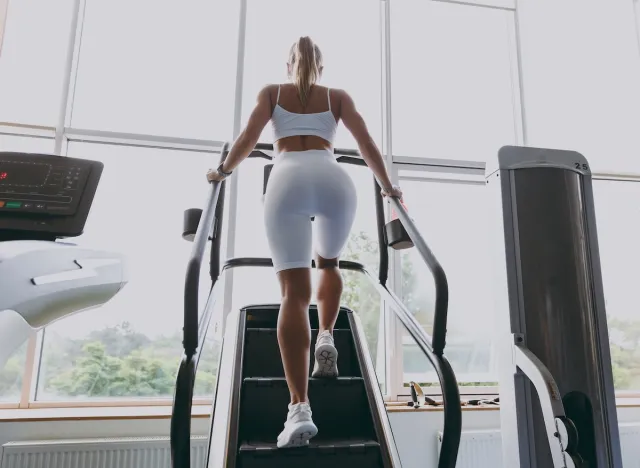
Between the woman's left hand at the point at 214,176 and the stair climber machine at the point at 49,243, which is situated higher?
the woman's left hand at the point at 214,176

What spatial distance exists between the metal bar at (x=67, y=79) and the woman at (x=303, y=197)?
2.19 m

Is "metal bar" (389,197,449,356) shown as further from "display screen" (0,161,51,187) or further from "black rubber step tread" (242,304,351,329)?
"display screen" (0,161,51,187)

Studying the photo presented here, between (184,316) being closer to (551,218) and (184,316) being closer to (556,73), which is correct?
(551,218)

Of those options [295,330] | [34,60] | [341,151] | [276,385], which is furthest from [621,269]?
[34,60]

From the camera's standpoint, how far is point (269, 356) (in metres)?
2.17

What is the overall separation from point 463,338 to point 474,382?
330 mm

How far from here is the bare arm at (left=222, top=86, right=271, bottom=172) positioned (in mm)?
1782

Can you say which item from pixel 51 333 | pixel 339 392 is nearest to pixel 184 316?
pixel 339 392

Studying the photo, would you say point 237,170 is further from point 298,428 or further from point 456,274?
point 298,428

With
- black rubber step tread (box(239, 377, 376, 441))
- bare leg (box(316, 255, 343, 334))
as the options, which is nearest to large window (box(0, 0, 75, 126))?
bare leg (box(316, 255, 343, 334))

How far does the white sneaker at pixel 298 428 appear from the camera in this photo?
1.53 m

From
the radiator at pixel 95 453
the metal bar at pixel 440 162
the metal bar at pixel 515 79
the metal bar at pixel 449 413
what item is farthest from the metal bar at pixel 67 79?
the metal bar at pixel 515 79

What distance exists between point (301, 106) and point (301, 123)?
0.23 ft

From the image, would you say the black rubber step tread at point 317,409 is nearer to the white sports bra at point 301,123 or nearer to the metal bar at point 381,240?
the metal bar at point 381,240
